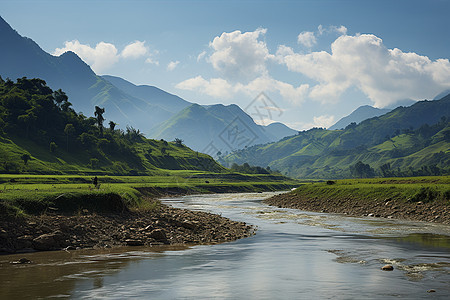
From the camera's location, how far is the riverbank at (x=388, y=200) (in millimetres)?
50219

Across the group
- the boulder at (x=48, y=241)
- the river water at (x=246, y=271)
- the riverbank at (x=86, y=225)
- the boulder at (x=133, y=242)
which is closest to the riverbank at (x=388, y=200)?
the river water at (x=246, y=271)

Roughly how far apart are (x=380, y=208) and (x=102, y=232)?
4400 centimetres

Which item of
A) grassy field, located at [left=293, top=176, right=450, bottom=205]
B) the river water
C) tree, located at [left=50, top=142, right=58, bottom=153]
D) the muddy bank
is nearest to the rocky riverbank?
the river water

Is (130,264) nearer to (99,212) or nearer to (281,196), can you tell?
(99,212)

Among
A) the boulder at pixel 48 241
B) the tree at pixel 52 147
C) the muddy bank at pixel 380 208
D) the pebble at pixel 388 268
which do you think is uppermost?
the tree at pixel 52 147

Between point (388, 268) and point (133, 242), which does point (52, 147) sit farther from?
point (388, 268)

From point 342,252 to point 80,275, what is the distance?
18.3 metres

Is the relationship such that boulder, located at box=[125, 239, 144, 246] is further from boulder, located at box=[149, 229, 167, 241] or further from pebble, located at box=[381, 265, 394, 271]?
pebble, located at box=[381, 265, 394, 271]

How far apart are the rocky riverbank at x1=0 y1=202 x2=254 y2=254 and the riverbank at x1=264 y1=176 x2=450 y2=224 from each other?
86.8 feet

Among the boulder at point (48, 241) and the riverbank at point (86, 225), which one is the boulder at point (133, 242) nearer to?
the riverbank at point (86, 225)

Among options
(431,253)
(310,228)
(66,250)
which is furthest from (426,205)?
(66,250)

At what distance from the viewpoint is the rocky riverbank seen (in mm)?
26373

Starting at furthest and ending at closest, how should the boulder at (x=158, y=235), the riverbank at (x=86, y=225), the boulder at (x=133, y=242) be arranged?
the boulder at (x=158, y=235)
the boulder at (x=133, y=242)
the riverbank at (x=86, y=225)

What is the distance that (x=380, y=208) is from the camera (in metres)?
58.3
